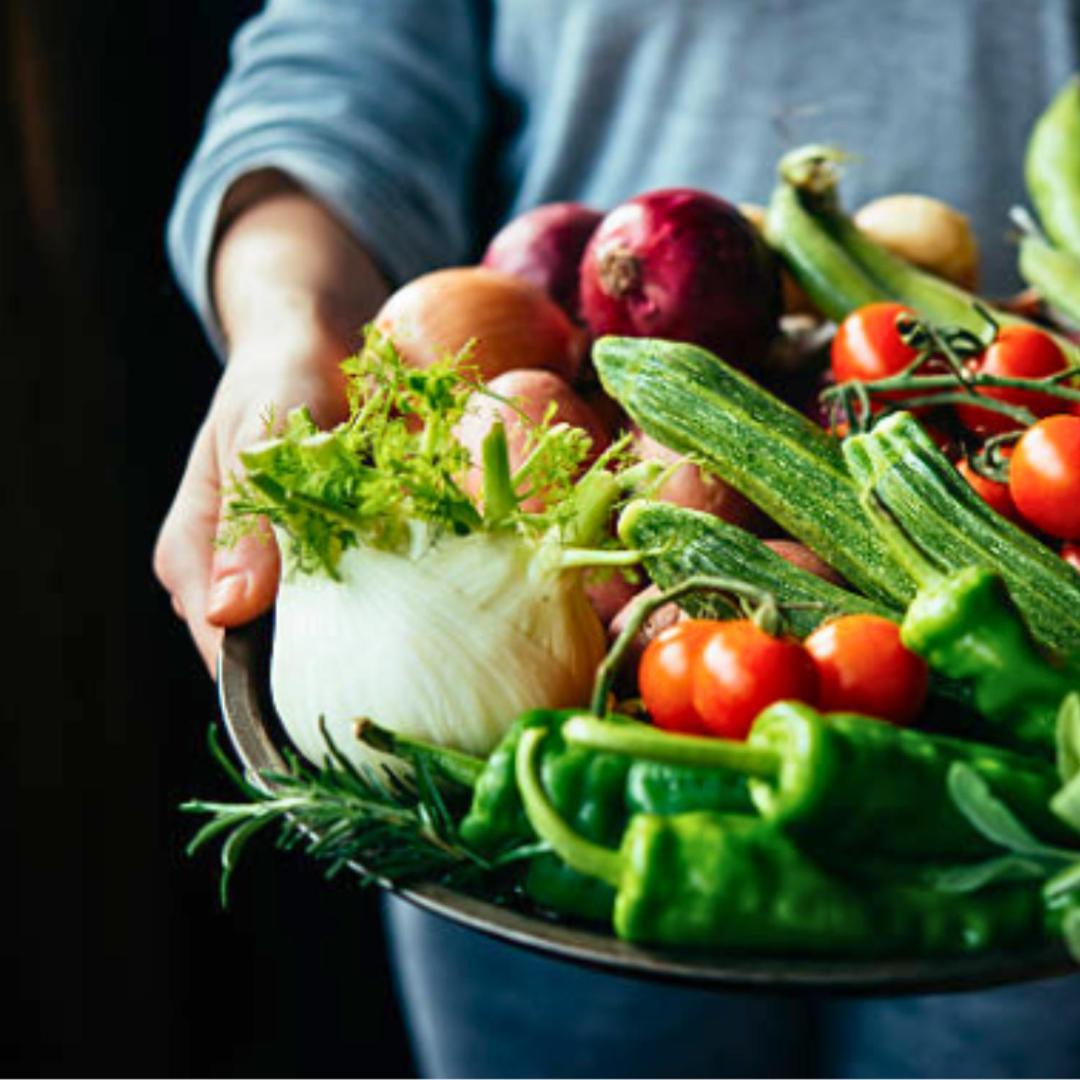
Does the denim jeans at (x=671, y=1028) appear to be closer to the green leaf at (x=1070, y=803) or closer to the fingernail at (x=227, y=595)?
the fingernail at (x=227, y=595)

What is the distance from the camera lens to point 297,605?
658mm

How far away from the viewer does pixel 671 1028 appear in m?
1.13

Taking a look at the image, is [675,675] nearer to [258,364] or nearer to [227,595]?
[227,595]

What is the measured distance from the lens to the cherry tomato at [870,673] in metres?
0.59

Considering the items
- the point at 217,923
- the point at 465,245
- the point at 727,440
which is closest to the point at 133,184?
the point at 465,245

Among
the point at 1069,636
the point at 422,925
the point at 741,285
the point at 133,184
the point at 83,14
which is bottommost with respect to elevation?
the point at 422,925

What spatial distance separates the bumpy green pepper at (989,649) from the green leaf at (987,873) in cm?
7

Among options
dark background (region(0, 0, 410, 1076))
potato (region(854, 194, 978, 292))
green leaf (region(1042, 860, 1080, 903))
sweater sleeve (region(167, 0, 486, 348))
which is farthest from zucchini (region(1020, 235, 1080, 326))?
dark background (region(0, 0, 410, 1076))

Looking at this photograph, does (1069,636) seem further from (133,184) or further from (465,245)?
(133,184)

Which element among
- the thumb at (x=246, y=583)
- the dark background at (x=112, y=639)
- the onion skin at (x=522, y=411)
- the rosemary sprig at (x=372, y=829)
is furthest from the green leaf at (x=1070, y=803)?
the dark background at (x=112, y=639)

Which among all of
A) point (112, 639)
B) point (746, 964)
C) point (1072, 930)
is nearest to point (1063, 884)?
point (1072, 930)

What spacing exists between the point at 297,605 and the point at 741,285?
1.40 feet

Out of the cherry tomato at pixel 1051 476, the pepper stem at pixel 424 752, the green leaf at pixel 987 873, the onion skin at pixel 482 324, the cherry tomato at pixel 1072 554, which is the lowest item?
the green leaf at pixel 987 873

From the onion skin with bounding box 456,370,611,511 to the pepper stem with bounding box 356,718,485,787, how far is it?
181 millimetres
